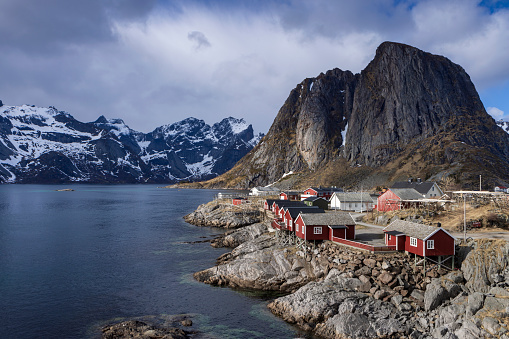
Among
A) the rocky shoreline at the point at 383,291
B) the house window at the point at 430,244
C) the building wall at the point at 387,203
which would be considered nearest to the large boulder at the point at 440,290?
the rocky shoreline at the point at 383,291

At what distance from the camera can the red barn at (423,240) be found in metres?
40.1

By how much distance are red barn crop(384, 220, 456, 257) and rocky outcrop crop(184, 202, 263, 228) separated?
55.5 m

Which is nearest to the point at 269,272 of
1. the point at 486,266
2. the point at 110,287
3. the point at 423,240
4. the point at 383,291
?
→ the point at 383,291

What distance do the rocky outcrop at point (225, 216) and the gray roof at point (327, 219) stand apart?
44.6 meters

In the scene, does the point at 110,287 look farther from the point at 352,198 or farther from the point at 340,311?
A: the point at 352,198

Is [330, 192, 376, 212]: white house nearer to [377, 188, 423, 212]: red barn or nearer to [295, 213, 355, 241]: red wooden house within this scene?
[377, 188, 423, 212]: red barn

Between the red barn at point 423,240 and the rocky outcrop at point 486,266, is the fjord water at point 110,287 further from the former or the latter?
the rocky outcrop at point 486,266

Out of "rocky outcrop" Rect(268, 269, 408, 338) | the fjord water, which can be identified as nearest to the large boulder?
"rocky outcrop" Rect(268, 269, 408, 338)

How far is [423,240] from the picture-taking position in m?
40.1

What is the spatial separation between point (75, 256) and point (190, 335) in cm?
4129

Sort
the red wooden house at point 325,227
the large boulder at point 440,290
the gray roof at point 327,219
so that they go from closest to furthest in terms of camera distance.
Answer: the large boulder at point 440,290, the red wooden house at point 325,227, the gray roof at point 327,219

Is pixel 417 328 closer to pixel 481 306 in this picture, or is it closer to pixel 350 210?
pixel 481 306

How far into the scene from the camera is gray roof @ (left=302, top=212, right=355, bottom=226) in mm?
51812

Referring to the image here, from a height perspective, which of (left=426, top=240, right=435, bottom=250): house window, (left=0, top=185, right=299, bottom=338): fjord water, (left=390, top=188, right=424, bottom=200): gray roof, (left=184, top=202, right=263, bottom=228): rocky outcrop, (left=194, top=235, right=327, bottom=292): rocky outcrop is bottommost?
(left=0, top=185, right=299, bottom=338): fjord water
